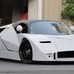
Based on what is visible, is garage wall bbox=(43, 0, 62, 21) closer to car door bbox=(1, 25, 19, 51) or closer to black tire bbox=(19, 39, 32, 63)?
car door bbox=(1, 25, 19, 51)

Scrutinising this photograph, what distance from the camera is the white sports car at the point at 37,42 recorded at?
41.4ft

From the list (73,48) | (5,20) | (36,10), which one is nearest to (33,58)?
(73,48)

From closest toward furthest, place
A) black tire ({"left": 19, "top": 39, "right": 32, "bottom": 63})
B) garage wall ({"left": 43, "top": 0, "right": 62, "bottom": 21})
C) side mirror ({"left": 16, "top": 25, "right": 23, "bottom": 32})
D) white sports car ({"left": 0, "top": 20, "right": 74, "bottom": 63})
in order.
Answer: white sports car ({"left": 0, "top": 20, "right": 74, "bottom": 63}) → black tire ({"left": 19, "top": 39, "right": 32, "bottom": 63}) → side mirror ({"left": 16, "top": 25, "right": 23, "bottom": 32}) → garage wall ({"left": 43, "top": 0, "right": 62, "bottom": 21})

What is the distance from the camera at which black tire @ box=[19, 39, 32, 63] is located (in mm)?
12992

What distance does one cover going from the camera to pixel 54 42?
12.8 m

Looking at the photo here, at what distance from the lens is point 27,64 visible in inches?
509

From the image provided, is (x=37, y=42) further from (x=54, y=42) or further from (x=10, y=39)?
(x=10, y=39)

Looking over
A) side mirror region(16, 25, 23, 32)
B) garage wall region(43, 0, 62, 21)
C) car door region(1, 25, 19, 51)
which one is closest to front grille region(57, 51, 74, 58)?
car door region(1, 25, 19, 51)

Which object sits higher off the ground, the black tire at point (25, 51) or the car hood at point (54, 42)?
the car hood at point (54, 42)

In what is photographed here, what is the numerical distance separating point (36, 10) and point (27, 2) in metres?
1.49

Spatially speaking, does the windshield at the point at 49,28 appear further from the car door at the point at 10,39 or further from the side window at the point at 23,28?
the car door at the point at 10,39

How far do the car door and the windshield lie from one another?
60 centimetres

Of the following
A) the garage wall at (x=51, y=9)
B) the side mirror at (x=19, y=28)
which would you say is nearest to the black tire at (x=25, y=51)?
the side mirror at (x=19, y=28)

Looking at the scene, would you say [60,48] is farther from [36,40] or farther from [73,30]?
[73,30]
